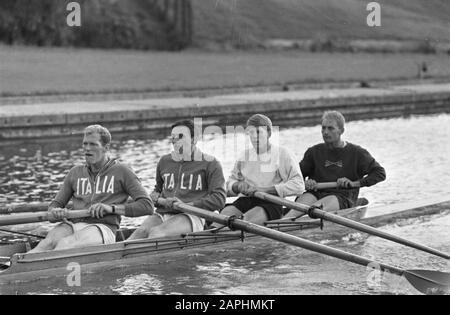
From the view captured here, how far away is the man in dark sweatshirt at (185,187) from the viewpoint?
35.3 ft

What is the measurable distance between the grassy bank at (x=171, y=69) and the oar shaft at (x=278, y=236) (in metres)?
15.3

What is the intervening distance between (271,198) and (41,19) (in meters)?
24.2

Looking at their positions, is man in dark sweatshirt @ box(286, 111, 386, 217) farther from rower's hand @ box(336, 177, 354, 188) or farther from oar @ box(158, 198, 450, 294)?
oar @ box(158, 198, 450, 294)

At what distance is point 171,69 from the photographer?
109 ft

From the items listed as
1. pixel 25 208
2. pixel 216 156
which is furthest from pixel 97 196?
pixel 216 156

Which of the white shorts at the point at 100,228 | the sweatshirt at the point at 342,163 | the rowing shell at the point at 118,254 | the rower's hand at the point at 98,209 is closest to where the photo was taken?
the rowing shell at the point at 118,254

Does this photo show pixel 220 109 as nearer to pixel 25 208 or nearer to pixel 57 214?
pixel 25 208

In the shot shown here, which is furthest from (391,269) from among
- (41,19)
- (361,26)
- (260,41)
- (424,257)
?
(361,26)

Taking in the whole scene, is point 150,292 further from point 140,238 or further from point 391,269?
point 391,269

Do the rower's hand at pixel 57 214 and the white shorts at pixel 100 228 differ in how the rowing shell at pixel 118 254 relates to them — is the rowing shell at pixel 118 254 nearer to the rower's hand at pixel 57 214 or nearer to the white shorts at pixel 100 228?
the white shorts at pixel 100 228

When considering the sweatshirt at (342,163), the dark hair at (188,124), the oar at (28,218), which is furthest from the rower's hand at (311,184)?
the oar at (28,218)

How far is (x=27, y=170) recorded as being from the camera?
54.8ft

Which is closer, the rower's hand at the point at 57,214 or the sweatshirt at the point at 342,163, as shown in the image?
the rower's hand at the point at 57,214

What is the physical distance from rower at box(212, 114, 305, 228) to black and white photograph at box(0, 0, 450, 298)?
0.06 feet
